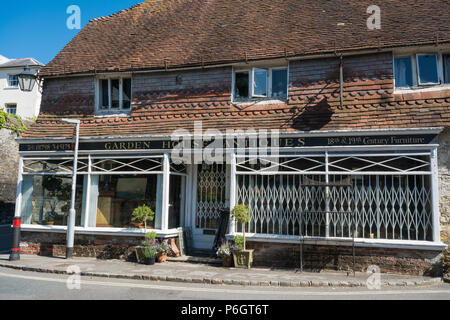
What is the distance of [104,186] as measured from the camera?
12.6 metres

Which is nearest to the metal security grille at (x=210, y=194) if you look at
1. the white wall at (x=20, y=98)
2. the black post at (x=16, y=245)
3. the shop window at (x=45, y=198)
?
the shop window at (x=45, y=198)

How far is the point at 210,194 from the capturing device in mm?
12539

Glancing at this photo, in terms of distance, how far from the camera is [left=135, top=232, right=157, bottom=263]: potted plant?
10852 millimetres

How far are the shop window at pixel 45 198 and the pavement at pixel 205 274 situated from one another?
179 cm

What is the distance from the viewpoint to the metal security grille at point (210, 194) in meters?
12.4

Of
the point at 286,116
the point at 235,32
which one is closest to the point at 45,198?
the point at 286,116

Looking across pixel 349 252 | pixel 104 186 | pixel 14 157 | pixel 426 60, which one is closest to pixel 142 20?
pixel 104 186

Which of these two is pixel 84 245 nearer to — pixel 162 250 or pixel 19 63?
pixel 162 250

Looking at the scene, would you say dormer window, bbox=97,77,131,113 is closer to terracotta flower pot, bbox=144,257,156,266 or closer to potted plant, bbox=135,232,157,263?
potted plant, bbox=135,232,157,263

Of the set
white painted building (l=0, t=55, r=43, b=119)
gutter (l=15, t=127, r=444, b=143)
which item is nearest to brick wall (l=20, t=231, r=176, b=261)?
gutter (l=15, t=127, r=444, b=143)

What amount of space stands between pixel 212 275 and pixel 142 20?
1070 centimetres

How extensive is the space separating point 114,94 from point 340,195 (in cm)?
809
